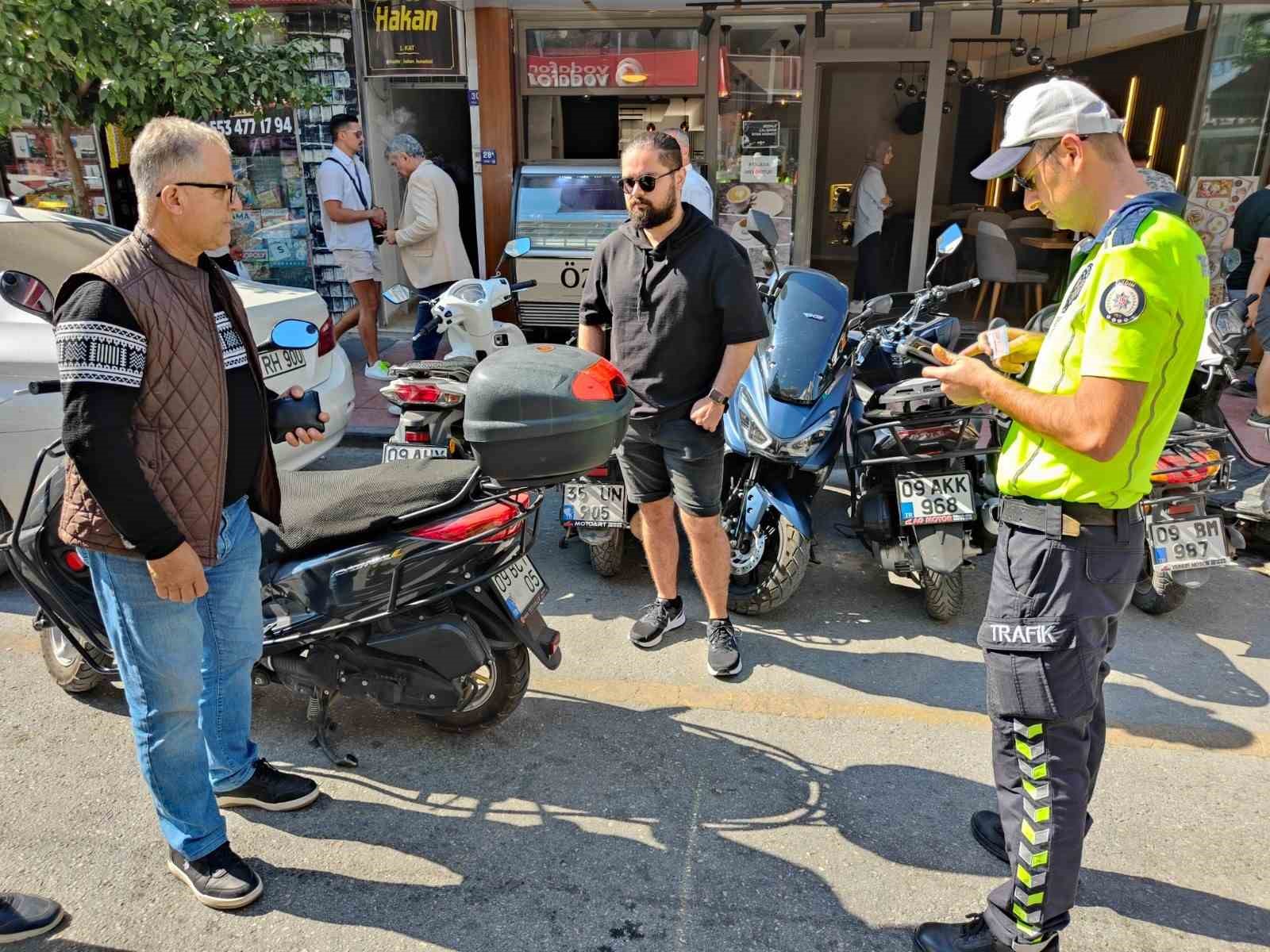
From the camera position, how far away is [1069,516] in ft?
6.54

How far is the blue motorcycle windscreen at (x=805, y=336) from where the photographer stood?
12.4 ft

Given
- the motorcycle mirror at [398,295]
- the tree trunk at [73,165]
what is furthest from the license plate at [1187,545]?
the tree trunk at [73,165]

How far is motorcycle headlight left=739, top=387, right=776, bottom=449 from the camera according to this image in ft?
12.1

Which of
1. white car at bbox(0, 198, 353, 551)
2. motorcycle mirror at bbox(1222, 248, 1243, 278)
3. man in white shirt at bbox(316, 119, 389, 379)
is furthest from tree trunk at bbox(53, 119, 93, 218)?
motorcycle mirror at bbox(1222, 248, 1243, 278)

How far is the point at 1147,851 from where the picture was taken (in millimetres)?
2559

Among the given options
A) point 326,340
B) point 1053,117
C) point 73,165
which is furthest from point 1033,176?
point 73,165

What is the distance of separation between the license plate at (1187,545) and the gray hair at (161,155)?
11.5ft

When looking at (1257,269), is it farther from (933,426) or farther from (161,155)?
(161,155)

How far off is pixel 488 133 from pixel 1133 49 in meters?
7.17

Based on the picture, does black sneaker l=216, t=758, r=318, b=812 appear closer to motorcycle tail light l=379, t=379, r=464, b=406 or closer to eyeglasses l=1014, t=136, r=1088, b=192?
motorcycle tail light l=379, t=379, r=464, b=406

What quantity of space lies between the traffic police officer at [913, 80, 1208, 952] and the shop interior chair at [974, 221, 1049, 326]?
7990 mm

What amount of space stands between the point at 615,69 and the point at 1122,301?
332 inches

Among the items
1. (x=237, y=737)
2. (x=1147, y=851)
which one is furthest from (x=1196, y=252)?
(x=237, y=737)

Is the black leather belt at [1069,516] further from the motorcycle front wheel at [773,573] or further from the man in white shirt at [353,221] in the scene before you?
the man in white shirt at [353,221]
